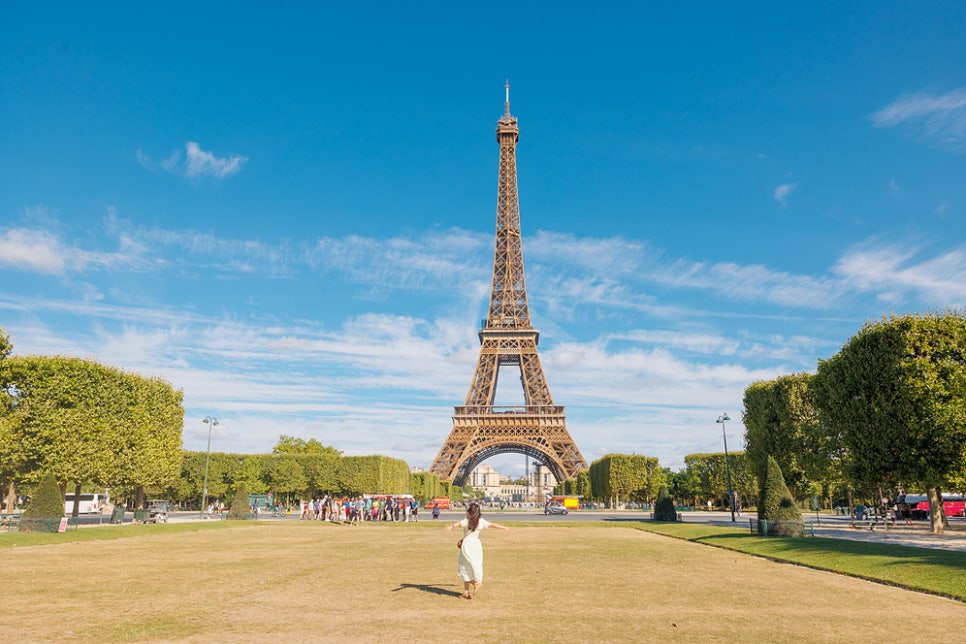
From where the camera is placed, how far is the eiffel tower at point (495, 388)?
68125 mm

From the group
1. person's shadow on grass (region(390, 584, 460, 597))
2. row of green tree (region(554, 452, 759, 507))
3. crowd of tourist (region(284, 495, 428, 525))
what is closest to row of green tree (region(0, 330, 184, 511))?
crowd of tourist (region(284, 495, 428, 525))

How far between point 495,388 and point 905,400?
53.3 meters

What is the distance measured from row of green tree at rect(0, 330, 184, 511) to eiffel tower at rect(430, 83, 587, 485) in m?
34.5

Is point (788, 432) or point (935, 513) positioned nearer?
point (935, 513)

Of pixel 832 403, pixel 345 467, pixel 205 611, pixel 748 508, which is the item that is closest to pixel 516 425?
pixel 345 467

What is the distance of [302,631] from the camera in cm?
774

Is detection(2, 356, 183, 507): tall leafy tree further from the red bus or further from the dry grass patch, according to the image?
the red bus

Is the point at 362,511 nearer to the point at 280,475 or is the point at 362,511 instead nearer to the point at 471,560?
the point at 280,475

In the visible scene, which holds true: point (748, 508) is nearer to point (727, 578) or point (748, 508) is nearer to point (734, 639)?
Answer: point (727, 578)

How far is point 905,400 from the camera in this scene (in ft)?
74.4

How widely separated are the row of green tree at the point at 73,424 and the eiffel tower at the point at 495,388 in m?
34.5

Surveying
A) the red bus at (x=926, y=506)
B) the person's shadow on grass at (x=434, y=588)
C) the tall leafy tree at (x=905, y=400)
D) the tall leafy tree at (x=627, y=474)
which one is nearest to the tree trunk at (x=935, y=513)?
the tall leafy tree at (x=905, y=400)

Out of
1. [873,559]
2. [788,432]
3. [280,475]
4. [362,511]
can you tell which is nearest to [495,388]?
[280,475]

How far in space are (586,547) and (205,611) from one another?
14208 millimetres
